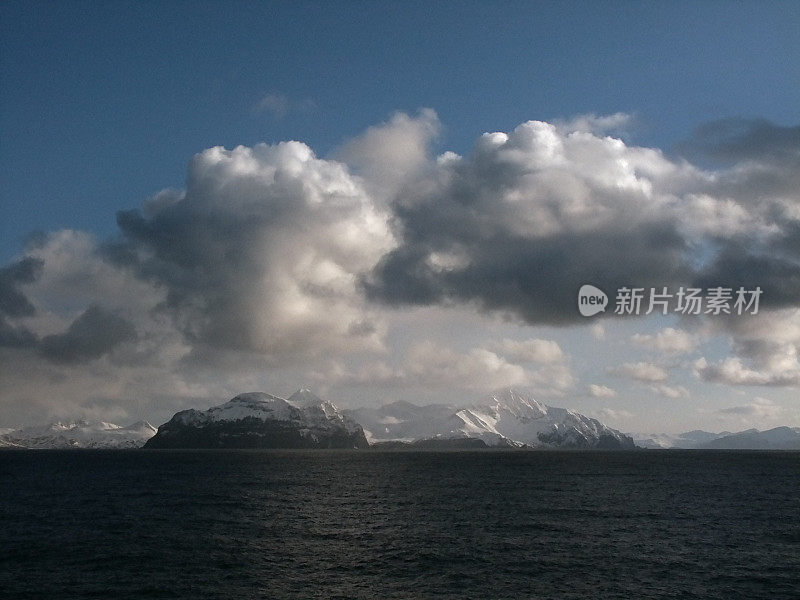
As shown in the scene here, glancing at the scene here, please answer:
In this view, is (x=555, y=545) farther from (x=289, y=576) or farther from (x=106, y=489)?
(x=106, y=489)

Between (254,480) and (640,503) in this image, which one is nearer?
(640,503)

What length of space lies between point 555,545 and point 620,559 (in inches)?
333

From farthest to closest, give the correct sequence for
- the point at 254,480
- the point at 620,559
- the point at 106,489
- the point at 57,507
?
the point at 254,480, the point at 106,489, the point at 57,507, the point at 620,559

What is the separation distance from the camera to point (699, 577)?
194 ft

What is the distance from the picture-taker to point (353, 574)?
5991 centimetres

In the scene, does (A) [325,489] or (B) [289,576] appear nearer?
(B) [289,576]

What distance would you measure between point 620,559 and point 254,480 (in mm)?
126126

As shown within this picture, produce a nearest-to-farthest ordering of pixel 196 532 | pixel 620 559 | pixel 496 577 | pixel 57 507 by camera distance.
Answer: pixel 496 577 < pixel 620 559 < pixel 196 532 < pixel 57 507

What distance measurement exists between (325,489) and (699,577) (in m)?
97.9

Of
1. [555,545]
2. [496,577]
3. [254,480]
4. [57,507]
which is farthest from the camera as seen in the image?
[254,480]

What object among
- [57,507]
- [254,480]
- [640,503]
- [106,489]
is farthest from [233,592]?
[254,480]

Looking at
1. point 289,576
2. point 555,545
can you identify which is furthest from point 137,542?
point 555,545

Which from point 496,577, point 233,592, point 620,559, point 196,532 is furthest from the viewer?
point 196,532

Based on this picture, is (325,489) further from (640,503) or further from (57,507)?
(640,503)
